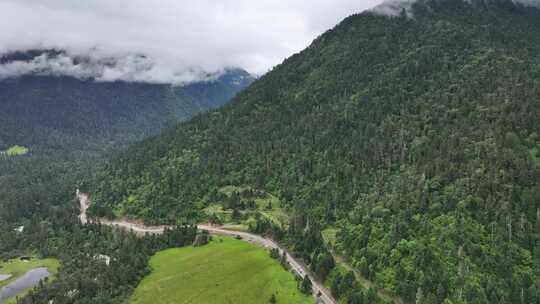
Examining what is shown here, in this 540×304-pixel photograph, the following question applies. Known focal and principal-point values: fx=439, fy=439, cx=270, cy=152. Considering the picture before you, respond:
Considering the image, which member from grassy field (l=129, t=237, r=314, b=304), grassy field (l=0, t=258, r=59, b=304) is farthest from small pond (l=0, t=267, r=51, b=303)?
grassy field (l=129, t=237, r=314, b=304)

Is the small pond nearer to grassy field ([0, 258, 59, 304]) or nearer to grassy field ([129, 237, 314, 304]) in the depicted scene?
grassy field ([0, 258, 59, 304])

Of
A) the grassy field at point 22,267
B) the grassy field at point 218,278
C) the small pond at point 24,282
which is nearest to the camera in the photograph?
the grassy field at point 218,278

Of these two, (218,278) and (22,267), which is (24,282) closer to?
(22,267)

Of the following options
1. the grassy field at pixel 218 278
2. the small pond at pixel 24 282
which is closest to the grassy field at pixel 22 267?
the small pond at pixel 24 282

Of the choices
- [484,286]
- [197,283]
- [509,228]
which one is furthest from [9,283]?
[509,228]

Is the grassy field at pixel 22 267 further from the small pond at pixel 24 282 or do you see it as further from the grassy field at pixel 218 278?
the grassy field at pixel 218 278

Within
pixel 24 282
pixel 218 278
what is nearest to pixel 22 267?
pixel 24 282
